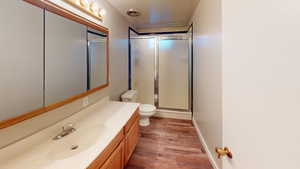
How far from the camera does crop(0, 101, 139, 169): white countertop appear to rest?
91 cm

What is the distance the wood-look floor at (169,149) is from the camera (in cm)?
193

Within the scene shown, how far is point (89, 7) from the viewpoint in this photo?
1772 mm

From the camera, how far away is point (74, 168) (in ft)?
2.84

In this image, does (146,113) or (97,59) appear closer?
(97,59)

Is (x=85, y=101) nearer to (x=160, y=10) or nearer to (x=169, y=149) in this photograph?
(x=169, y=149)

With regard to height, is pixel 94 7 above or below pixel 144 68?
above

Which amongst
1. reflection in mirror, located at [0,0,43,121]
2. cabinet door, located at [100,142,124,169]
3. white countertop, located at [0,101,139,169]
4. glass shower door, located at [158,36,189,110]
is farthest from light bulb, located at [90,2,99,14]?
glass shower door, located at [158,36,189,110]

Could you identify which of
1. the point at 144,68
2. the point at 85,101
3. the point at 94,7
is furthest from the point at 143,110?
the point at 94,7

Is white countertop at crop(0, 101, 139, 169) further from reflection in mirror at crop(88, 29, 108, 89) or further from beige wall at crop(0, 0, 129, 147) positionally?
reflection in mirror at crop(88, 29, 108, 89)

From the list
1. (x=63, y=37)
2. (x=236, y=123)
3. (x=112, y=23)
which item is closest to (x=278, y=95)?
(x=236, y=123)

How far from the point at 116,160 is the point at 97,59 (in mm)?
1398

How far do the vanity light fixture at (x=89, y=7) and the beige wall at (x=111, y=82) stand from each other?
0.05 metres

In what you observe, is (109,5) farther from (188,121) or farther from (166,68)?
(188,121)

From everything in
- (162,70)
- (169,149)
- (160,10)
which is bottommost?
(169,149)
